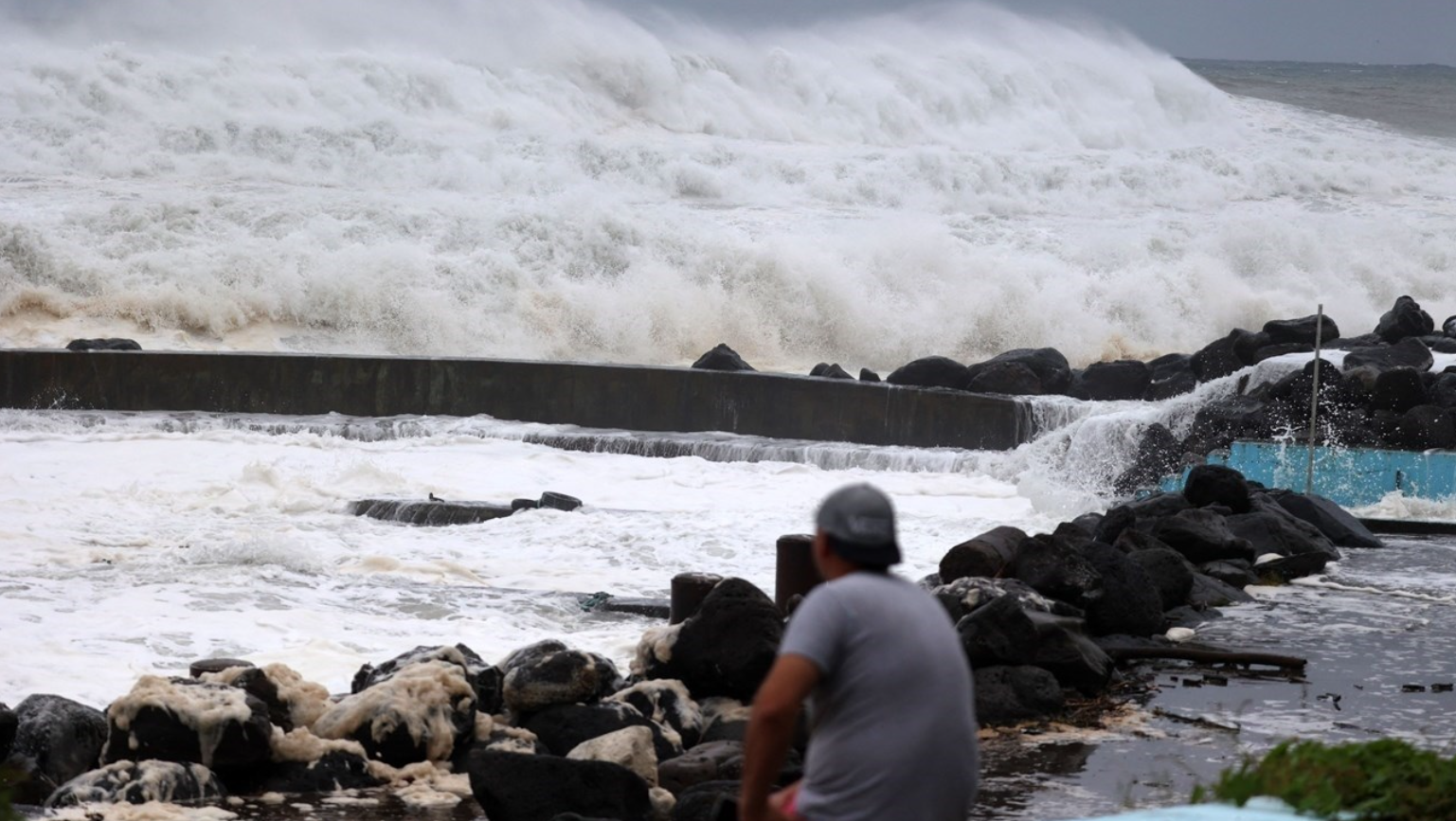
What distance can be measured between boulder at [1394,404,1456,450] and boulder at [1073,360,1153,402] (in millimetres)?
4193

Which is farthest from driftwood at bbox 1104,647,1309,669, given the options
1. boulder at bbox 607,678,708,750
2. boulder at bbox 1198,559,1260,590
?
boulder at bbox 607,678,708,750

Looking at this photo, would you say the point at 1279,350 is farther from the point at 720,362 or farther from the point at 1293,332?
the point at 720,362

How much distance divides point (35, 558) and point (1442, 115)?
6087cm

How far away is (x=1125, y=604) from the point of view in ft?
31.0

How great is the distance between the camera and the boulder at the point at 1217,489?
12.8 m

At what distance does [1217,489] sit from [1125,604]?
373 centimetres

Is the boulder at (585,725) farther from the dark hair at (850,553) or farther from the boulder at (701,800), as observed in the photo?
the dark hair at (850,553)

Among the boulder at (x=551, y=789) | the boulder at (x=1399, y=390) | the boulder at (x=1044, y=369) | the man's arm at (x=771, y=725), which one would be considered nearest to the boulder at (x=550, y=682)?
the boulder at (x=551, y=789)

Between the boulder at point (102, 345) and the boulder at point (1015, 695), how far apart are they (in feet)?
46.7

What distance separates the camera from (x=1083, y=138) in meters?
45.6

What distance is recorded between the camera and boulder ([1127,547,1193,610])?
10102mm

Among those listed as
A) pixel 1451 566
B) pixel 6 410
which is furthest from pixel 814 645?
pixel 6 410

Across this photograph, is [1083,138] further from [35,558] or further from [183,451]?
[35,558]

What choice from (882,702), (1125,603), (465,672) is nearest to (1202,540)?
(1125,603)
